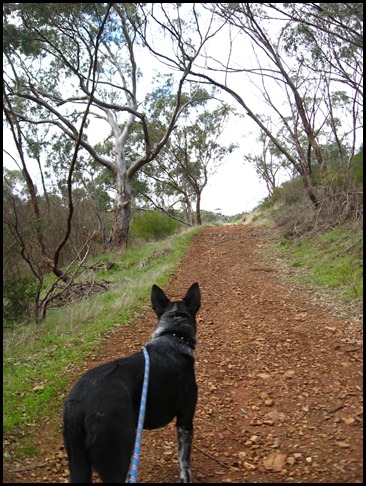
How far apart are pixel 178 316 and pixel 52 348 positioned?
314 cm

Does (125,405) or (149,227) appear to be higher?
(149,227)

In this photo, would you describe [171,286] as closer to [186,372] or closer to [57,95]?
[186,372]

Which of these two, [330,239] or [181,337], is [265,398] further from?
[330,239]

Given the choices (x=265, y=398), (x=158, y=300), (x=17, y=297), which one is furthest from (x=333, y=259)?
(x=17, y=297)

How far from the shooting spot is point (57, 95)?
17.5 m

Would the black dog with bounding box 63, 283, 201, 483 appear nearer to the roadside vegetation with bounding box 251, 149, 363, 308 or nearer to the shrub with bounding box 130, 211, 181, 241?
the roadside vegetation with bounding box 251, 149, 363, 308

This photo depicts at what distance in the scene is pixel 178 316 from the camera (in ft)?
12.3

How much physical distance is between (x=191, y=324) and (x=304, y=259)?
7599mm

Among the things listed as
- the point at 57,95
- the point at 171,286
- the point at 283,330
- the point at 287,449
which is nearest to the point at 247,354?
the point at 283,330

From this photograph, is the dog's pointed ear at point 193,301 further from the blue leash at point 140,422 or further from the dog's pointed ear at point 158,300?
the blue leash at point 140,422

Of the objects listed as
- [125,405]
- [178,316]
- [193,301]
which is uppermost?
[193,301]

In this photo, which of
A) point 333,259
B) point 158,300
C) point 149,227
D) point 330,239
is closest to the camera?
point 158,300

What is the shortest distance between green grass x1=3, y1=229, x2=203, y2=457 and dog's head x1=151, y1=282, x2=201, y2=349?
1.64 m

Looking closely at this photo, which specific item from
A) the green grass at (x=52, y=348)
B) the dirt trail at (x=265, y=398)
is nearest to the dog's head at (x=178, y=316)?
the dirt trail at (x=265, y=398)
